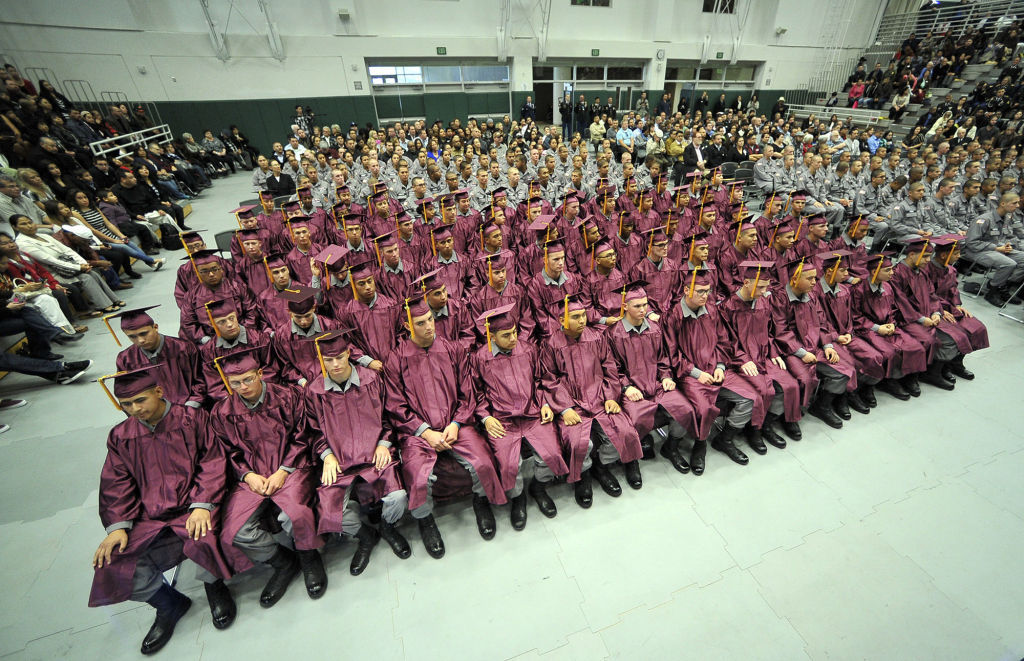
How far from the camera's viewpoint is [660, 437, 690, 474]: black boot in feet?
11.2

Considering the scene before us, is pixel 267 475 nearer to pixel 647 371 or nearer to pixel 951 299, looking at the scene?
pixel 647 371

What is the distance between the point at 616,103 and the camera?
18.5 meters

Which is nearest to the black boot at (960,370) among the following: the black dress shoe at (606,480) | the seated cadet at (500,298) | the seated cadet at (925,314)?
the seated cadet at (925,314)

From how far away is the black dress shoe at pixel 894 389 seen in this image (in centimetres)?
411

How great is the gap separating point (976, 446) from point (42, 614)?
276 inches

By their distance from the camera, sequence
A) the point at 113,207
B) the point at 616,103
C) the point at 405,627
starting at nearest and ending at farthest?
1. the point at 405,627
2. the point at 113,207
3. the point at 616,103

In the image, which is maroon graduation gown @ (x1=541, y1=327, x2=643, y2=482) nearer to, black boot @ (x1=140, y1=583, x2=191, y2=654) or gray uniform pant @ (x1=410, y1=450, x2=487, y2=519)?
gray uniform pant @ (x1=410, y1=450, x2=487, y2=519)

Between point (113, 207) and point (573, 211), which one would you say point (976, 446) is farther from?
point (113, 207)

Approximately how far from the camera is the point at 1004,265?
552cm

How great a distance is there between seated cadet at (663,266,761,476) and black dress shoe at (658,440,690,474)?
0.21ft

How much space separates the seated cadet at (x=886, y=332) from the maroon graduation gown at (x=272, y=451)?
5015mm

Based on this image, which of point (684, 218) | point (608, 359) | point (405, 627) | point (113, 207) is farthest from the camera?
point (113, 207)

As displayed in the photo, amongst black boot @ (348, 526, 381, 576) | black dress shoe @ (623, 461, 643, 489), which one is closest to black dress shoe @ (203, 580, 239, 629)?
black boot @ (348, 526, 381, 576)

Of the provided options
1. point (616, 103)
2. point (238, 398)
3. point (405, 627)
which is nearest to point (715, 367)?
point (405, 627)
